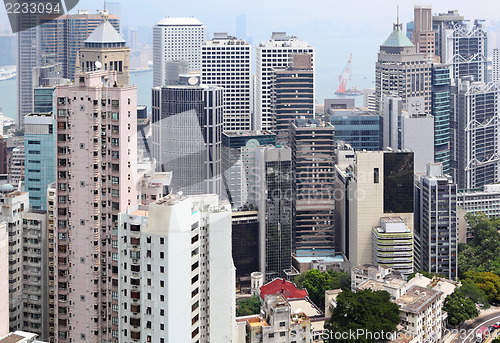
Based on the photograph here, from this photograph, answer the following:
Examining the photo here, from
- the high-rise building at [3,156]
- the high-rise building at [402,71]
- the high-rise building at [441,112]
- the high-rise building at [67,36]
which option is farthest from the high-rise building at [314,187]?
the high-rise building at [67,36]

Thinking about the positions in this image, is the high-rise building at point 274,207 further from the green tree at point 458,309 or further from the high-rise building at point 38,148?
the high-rise building at point 38,148

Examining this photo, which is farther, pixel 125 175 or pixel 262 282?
pixel 262 282

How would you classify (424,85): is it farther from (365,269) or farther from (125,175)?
(125,175)

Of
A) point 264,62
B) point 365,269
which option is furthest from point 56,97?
point 264,62

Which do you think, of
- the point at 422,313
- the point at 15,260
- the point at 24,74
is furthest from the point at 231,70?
the point at 15,260

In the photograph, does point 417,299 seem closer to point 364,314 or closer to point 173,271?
point 364,314

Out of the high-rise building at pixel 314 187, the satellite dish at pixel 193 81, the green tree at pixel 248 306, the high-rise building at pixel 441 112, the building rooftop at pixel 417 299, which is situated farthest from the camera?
the high-rise building at pixel 441 112

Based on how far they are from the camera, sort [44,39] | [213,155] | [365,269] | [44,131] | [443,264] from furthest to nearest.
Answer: [44,39]
[213,155]
[443,264]
[365,269]
[44,131]
